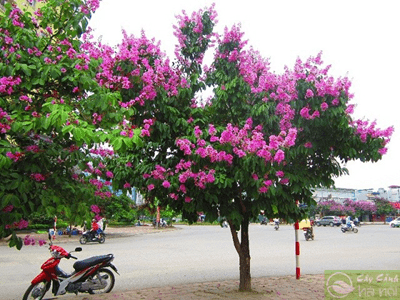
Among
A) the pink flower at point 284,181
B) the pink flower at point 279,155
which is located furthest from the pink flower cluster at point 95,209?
the pink flower at point 284,181

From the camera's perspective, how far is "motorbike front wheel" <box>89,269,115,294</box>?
7.31 metres

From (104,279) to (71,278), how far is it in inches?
26.7

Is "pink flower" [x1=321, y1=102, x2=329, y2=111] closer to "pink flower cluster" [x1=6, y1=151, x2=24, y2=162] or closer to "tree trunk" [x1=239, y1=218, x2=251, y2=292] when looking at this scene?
"tree trunk" [x1=239, y1=218, x2=251, y2=292]

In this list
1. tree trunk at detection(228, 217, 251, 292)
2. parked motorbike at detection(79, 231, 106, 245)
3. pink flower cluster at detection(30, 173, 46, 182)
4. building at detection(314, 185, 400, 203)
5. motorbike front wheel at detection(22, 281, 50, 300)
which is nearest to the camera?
pink flower cluster at detection(30, 173, 46, 182)

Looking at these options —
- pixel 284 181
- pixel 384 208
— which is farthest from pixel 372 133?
pixel 384 208

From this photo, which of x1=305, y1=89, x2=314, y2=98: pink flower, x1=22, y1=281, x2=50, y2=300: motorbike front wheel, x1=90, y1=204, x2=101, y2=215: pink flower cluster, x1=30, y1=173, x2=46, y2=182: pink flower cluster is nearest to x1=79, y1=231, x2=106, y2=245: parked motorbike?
x1=22, y1=281, x2=50, y2=300: motorbike front wheel

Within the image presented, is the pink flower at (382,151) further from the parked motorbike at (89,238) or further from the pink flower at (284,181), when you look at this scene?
the parked motorbike at (89,238)

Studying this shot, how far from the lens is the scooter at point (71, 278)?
661cm

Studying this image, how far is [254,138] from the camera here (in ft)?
16.8

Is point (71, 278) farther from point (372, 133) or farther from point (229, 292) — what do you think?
point (372, 133)

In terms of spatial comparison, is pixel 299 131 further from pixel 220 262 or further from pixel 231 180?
pixel 220 262

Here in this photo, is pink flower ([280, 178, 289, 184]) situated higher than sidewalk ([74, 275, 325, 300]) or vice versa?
pink flower ([280, 178, 289, 184])

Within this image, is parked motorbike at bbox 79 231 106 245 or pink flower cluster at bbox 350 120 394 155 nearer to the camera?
pink flower cluster at bbox 350 120 394 155

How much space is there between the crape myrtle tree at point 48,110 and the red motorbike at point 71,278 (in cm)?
316
